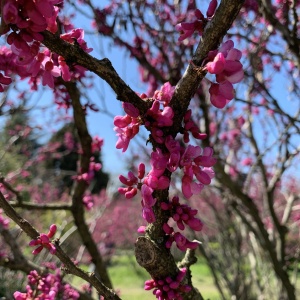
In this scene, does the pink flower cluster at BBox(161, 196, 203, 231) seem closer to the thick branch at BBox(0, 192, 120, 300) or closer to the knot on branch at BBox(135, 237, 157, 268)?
the knot on branch at BBox(135, 237, 157, 268)

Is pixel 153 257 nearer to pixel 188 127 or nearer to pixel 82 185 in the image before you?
pixel 188 127

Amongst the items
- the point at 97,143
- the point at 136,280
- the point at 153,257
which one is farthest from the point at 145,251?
the point at 136,280

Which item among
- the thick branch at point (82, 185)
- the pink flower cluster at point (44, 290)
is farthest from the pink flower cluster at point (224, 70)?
the thick branch at point (82, 185)

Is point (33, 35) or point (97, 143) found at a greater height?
point (97, 143)

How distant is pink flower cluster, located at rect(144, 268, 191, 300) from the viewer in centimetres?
125

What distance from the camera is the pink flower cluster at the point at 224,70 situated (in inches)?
40.2

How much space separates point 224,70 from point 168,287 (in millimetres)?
732

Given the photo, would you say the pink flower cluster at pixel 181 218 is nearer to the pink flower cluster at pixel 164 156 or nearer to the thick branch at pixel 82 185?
the pink flower cluster at pixel 164 156

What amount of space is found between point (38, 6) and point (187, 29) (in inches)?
19.8

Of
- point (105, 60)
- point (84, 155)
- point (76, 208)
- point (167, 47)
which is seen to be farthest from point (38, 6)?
point (167, 47)

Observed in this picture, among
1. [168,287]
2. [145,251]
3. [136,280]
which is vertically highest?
[136,280]

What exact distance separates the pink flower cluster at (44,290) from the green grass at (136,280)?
6508 millimetres

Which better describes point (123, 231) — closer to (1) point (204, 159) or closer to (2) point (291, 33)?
(2) point (291, 33)

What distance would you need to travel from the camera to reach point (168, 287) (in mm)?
1260
